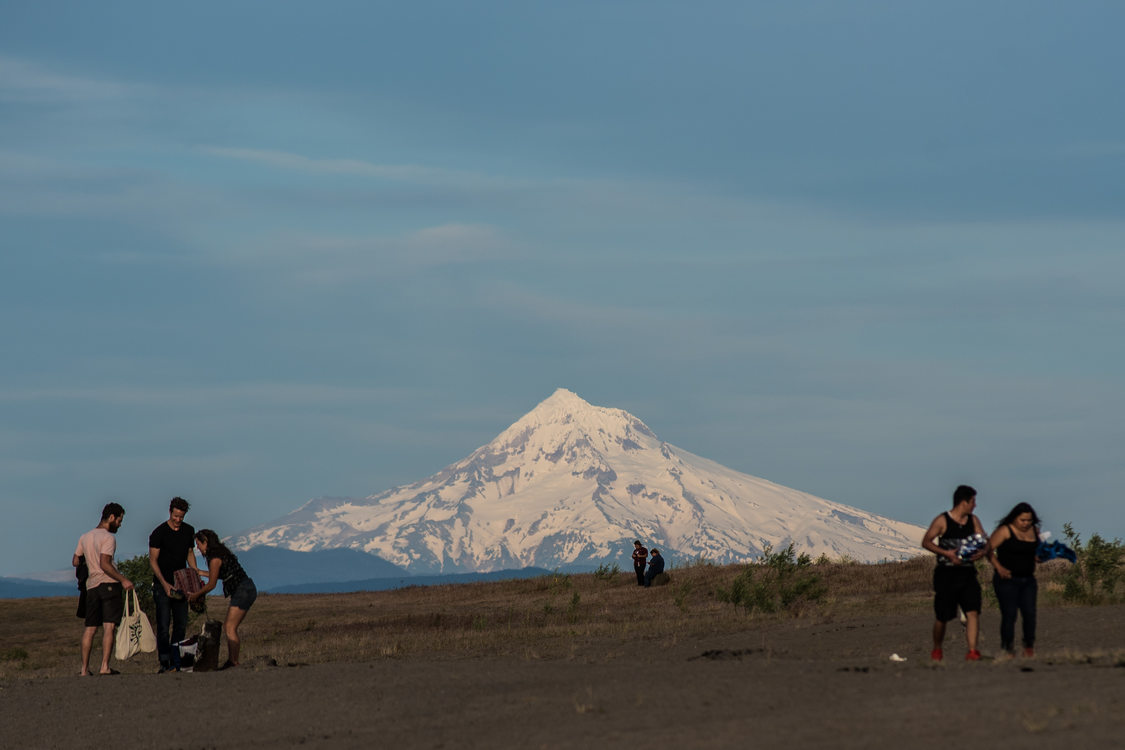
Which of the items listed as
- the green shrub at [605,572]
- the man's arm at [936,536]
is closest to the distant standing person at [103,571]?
the man's arm at [936,536]

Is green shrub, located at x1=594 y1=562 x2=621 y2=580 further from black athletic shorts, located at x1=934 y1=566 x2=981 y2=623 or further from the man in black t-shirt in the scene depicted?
black athletic shorts, located at x1=934 y1=566 x2=981 y2=623

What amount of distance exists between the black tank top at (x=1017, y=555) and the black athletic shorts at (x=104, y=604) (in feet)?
33.2

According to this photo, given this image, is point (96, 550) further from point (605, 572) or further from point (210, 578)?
point (605, 572)

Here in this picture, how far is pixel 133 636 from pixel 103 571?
50.8 inches

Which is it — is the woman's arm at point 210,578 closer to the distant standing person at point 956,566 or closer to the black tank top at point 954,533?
the distant standing person at point 956,566

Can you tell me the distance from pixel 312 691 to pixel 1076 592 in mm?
13396

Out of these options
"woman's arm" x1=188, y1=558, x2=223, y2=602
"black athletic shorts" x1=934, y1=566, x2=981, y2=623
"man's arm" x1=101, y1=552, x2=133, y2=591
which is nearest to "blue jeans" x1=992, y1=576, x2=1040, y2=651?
"black athletic shorts" x1=934, y1=566, x2=981, y2=623

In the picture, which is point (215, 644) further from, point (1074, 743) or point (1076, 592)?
point (1076, 592)

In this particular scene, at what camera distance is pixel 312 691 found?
1418cm

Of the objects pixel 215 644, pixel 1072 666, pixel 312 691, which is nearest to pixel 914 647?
pixel 1072 666

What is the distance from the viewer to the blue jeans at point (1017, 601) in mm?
13227

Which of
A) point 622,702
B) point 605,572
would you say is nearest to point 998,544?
point 622,702

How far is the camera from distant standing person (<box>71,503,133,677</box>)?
53.4 ft

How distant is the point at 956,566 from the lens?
13.4m
